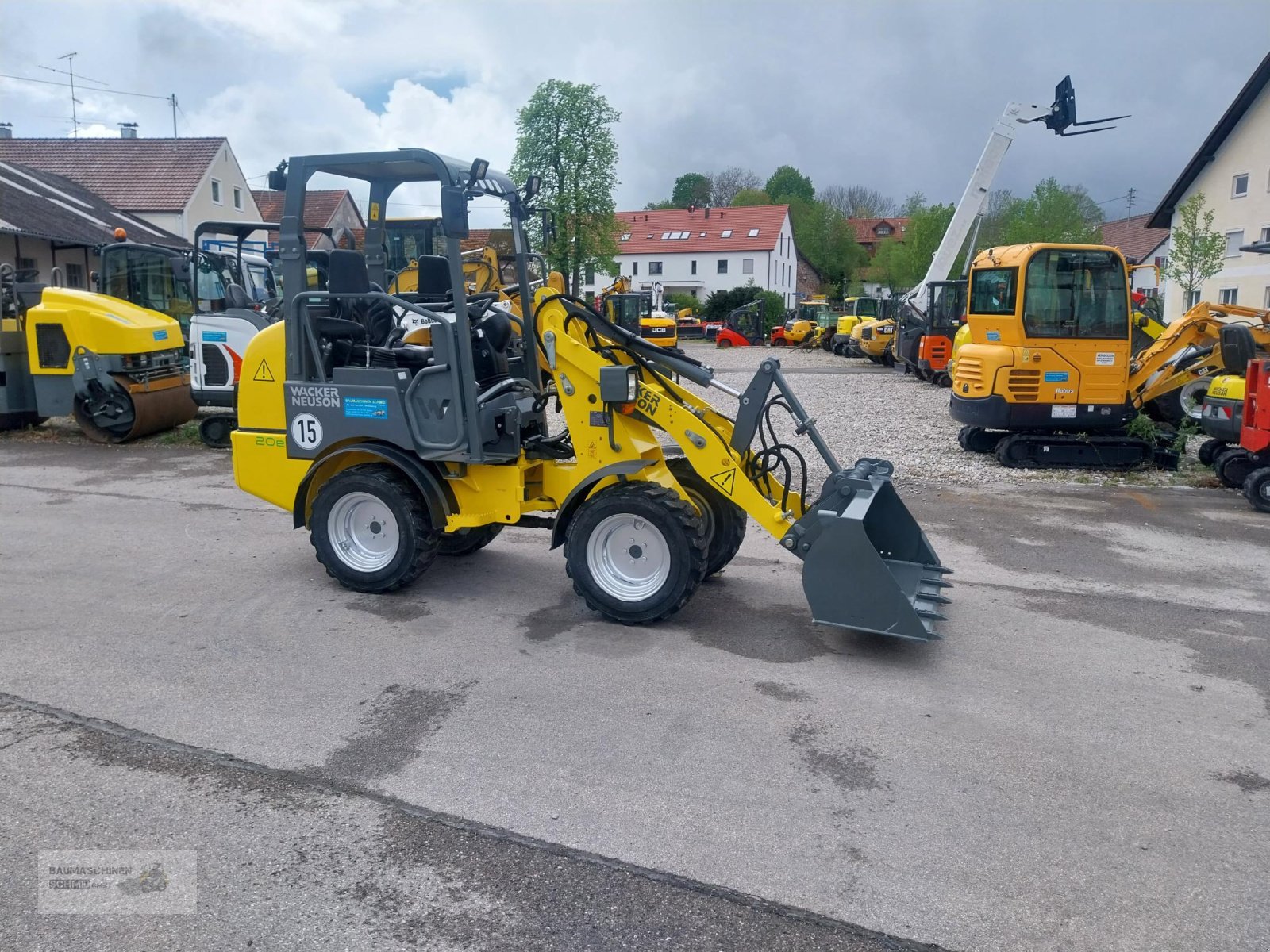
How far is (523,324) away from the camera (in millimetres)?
6523

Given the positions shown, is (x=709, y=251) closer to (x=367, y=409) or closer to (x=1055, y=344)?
(x=1055, y=344)

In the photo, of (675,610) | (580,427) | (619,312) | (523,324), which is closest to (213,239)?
(523,324)

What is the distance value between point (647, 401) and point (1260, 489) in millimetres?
6849

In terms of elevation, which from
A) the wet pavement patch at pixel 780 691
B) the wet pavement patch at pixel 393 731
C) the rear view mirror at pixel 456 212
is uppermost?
the rear view mirror at pixel 456 212

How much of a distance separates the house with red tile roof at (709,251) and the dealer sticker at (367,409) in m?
61.4

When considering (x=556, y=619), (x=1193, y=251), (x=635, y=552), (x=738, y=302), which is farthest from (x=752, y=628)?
(x=738, y=302)

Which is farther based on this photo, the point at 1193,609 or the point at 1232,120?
the point at 1232,120

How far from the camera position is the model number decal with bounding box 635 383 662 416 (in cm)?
585

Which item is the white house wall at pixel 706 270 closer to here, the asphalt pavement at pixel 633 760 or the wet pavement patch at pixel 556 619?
the wet pavement patch at pixel 556 619

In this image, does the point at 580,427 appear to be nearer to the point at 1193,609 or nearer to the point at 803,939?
the point at 803,939

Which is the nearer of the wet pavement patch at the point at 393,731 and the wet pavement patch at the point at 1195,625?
the wet pavement patch at the point at 393,731

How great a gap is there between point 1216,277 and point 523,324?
3221 centimetres

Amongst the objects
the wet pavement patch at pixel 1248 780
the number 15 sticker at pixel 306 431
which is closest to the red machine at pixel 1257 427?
the wet pavement patch at pixel 1248 780

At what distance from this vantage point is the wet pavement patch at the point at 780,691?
490 centimetres
